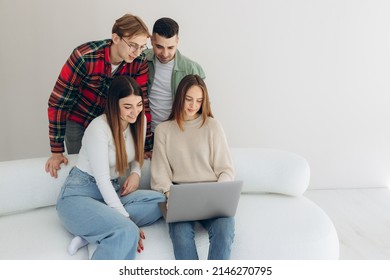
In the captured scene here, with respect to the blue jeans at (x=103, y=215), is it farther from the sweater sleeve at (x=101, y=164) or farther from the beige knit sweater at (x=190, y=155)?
the beige knit sweater at (x=190, y=155)

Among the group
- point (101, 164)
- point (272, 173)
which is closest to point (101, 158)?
point (101, 164)

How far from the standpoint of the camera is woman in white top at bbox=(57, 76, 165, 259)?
199cm

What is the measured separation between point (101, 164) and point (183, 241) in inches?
19.3

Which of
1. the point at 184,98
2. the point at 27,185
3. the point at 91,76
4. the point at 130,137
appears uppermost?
the point at 91,76

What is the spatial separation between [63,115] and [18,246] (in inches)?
26.3

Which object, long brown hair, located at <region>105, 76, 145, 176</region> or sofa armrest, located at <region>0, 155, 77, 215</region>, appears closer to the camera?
long brown hair, located at <region>105, 76, 145, 176</region>

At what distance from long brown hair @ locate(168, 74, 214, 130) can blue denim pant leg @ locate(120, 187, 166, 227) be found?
0.39m

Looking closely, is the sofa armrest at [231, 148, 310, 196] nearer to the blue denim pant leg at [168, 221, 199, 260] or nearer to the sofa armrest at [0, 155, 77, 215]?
the blue denim pant leg at [168, 221, 199, 260]

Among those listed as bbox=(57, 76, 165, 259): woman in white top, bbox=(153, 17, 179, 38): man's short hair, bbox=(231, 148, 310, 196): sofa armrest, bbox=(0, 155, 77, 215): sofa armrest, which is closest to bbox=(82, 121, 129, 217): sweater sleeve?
bbox=(57, 76, 165, 259): woman in white top

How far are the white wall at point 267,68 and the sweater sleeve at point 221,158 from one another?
0.98 metres

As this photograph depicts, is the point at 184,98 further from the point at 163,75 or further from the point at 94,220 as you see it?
the point at 94,220

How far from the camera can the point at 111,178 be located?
221 cm

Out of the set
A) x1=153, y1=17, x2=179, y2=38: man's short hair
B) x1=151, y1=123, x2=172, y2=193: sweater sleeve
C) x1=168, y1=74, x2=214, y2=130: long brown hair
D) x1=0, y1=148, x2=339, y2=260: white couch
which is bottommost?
x1=0, y1=148, x2=339, y2=260: white couch
